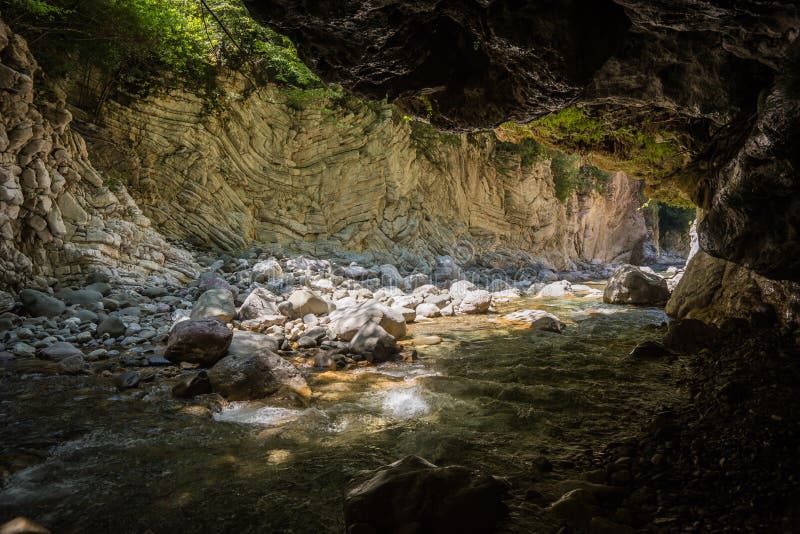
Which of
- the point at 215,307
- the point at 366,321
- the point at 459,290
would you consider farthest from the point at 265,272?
the point at 459,290

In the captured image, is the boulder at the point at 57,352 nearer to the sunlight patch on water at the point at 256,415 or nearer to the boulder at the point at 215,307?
the boulder at the point at 215,307

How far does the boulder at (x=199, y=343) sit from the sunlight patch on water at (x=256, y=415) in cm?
144

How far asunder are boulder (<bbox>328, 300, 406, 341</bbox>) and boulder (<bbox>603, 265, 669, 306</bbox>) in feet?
23.0

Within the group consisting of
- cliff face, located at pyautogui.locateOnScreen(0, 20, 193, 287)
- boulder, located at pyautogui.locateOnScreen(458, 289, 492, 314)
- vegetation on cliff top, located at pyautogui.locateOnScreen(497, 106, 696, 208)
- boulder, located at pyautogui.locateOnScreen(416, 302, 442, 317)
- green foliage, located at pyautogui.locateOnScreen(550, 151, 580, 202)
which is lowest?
boulder, located at pyautogui.locateOnScreen(416, 302, 442, 317)

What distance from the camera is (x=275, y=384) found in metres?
4.53

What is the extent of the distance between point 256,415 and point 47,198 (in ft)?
23.1

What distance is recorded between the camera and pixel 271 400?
4.27m

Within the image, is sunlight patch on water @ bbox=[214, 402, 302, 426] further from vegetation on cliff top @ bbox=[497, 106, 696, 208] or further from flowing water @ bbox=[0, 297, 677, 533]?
vegetation on cliff top @ bbox=[497, 106, 696, 208]

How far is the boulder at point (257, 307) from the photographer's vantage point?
308 inches

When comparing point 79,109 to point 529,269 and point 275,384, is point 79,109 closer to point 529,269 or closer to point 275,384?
point 275,384

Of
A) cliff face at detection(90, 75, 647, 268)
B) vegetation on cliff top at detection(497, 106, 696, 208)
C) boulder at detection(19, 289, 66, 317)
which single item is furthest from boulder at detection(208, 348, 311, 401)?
cliff face at detection(90, 75, 647, 268)

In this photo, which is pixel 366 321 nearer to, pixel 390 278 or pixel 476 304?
pixel 476 304

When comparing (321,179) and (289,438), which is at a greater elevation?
(321,179)

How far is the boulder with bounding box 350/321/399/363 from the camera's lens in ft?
19.8
